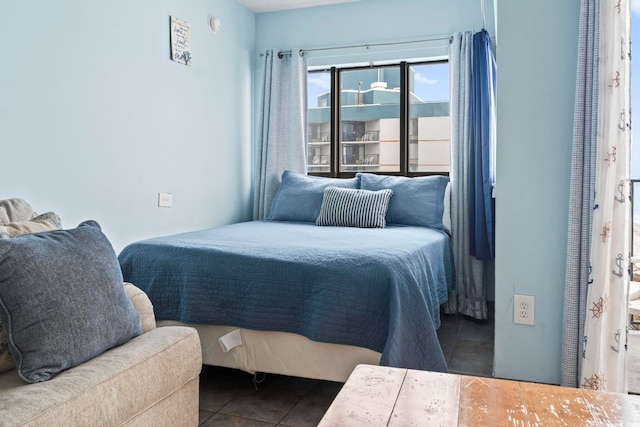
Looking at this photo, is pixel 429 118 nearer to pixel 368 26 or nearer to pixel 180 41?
pixel 368 26

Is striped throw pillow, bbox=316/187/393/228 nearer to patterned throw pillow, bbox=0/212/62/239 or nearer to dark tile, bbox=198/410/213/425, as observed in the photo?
dark tile, bbox=198/410/213/425

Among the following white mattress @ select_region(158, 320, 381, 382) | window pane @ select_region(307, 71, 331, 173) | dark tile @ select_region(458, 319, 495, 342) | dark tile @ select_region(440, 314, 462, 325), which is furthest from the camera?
window pane @ select_region(307, 71, 331, 173)

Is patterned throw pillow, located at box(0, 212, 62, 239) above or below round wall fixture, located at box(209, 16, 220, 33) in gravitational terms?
below

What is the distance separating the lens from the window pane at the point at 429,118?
419 cm

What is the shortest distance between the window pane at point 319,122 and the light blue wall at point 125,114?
53 centimetres

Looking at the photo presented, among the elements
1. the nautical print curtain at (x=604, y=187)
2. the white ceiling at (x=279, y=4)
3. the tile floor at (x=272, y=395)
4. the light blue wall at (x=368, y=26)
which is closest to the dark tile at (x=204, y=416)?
the tile floor at (x=272, y=395)

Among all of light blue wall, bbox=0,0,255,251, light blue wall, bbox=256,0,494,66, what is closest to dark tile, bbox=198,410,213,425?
light blue wall, bbox=0,0,255,251

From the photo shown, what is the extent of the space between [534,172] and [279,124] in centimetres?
252

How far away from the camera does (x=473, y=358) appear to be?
291cm

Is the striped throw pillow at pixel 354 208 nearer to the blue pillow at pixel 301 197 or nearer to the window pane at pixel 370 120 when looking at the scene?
the blue pillow at pixel 301 197

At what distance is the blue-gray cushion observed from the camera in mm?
1458

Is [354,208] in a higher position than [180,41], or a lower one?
lower

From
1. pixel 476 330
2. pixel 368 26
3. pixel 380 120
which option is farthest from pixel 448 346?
pixel 368 26

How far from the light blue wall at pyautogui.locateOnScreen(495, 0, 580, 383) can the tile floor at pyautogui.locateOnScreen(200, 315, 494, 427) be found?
0.35 metres
